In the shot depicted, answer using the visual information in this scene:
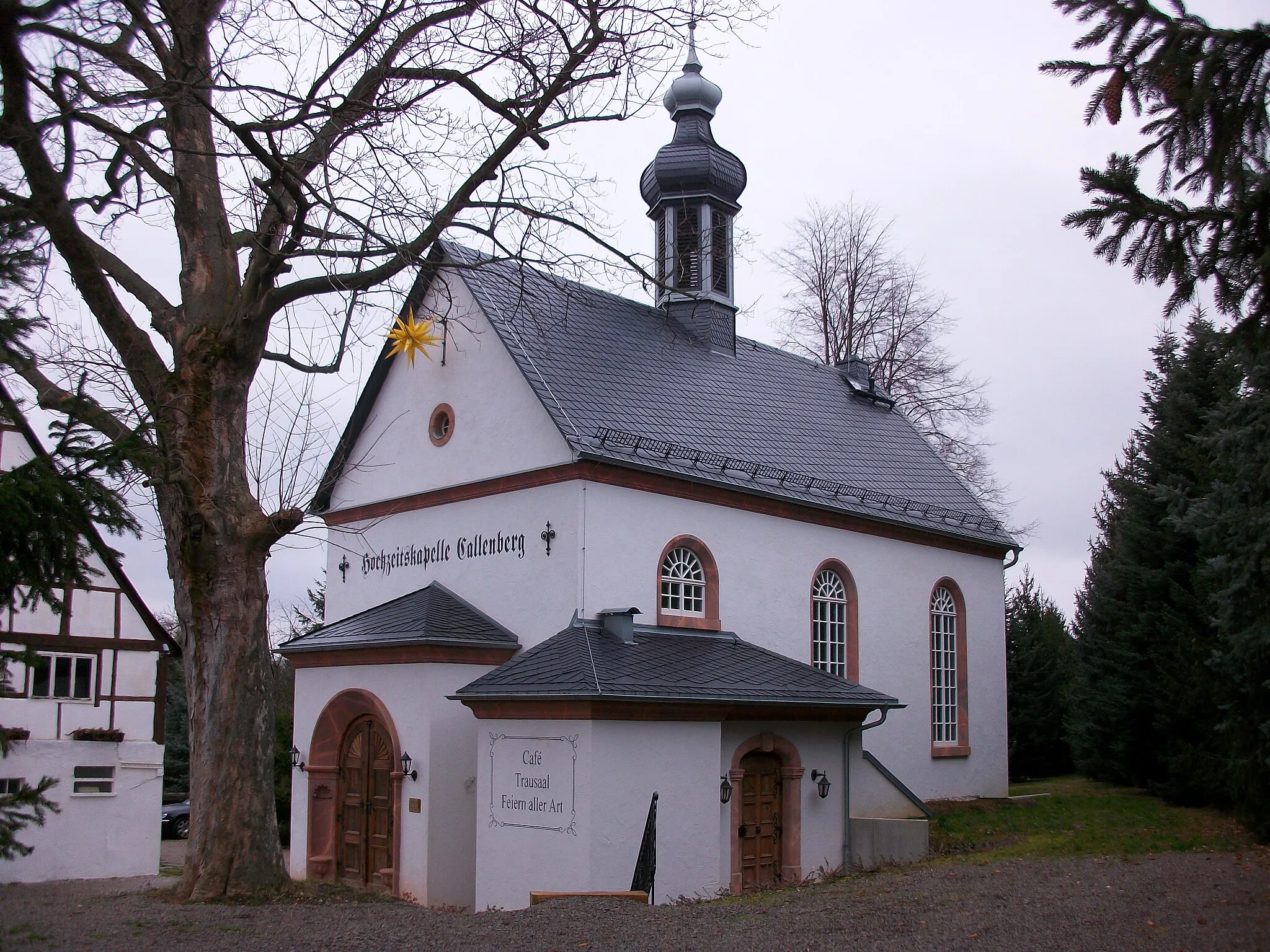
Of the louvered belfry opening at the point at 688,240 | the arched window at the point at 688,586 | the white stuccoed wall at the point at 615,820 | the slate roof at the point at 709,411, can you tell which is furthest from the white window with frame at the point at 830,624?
the louvered belfry opening at the point at 688,240

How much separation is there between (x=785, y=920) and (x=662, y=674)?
15.6 feet

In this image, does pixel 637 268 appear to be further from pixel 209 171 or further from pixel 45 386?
pixel 45 386

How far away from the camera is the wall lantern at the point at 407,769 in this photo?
15.2 m

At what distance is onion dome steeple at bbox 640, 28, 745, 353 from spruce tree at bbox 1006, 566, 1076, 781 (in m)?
11.0

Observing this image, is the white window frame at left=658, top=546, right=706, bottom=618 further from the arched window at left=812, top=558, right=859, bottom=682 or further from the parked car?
the parked car

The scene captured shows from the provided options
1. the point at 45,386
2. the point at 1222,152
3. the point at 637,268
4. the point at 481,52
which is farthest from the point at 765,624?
the point at 1222,152

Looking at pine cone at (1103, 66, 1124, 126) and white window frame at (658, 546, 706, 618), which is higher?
pine cone at (1103, 66, 1124, 126)

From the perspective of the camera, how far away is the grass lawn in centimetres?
1580

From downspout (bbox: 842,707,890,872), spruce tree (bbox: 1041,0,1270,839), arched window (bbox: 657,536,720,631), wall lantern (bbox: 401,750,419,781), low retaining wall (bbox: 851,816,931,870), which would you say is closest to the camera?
spruce tree (bbox: 1041,0,1270,839)

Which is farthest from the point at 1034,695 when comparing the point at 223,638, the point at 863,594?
the point at 223,638

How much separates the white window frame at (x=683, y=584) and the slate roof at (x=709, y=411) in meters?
1.18

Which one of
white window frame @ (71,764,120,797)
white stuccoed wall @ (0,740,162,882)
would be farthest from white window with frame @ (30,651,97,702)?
white window frame @ (71,764,120,797)

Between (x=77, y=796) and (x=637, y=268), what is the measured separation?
12.6m

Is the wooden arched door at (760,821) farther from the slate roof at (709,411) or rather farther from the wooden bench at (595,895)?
the slate roof at (709,411)
